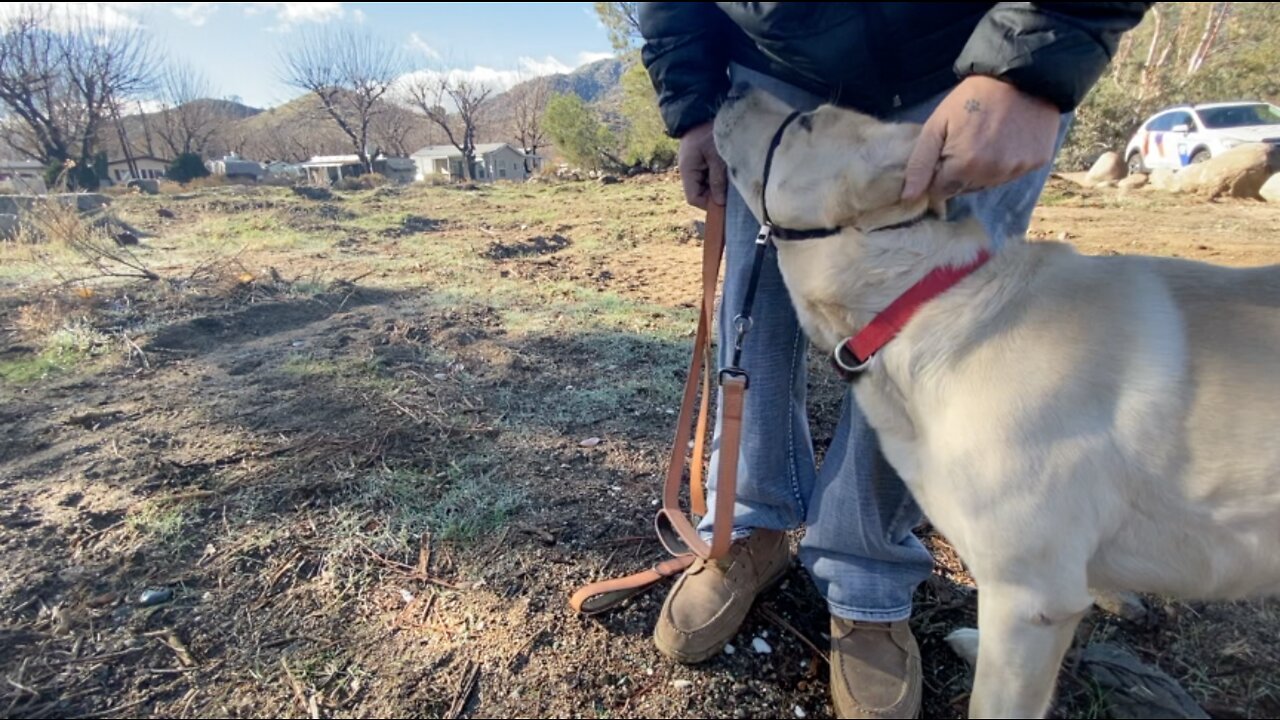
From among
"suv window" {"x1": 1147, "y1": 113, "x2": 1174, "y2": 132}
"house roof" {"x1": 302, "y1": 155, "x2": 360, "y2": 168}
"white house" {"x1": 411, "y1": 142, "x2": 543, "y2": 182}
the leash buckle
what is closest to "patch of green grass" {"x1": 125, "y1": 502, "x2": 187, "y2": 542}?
the leash buckle

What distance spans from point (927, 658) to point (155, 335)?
4.63 m

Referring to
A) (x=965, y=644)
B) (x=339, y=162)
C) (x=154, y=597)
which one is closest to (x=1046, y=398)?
(x=965, y=644)

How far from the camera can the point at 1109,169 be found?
46.1ft

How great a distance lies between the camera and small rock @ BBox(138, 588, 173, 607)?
6.07ft

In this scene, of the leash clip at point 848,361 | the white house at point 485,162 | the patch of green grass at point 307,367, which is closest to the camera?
the leash clip at point 848,361

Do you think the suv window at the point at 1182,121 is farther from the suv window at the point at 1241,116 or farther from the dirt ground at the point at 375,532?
the dirt ground at the point at 375,532

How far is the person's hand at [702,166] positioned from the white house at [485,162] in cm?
5635

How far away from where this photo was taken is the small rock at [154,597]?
1.85 meters

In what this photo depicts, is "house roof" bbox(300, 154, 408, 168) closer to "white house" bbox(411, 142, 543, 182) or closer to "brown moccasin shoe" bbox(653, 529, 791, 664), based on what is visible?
"white house" bbox(411, 142, 543, 182)

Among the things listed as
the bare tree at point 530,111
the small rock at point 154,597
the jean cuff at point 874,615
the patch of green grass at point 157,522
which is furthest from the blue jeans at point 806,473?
the bare tree at point 530,111

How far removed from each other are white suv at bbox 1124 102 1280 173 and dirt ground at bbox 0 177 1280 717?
12.6m

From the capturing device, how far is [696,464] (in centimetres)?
182

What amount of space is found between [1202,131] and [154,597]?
1630 cm

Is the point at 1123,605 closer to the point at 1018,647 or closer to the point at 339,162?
the point at 1018,647
